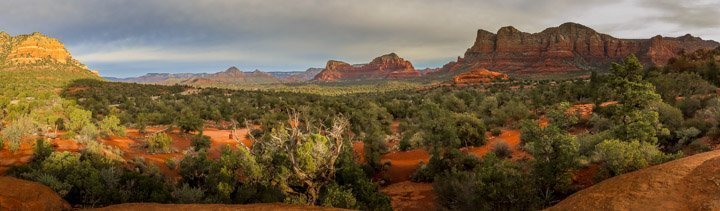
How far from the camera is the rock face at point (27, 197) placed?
7.71 m

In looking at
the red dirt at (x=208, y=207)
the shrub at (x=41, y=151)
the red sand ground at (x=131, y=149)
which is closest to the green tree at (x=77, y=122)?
the red sand ground at (x=131, y=149)

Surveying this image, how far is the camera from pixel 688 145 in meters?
14.0

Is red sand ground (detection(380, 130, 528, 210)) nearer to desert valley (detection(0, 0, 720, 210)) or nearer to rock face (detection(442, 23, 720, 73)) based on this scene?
desert valley (detection(0, 0, 720, 210))

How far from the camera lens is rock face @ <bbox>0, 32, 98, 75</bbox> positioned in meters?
74.4

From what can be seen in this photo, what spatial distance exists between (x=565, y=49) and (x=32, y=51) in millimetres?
152020

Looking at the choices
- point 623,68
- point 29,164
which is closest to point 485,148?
point 623,68

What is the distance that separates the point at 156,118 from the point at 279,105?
557 inches

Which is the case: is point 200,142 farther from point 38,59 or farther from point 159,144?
point 38,59

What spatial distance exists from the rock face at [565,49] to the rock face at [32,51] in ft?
417

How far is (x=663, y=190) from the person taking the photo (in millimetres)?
6945

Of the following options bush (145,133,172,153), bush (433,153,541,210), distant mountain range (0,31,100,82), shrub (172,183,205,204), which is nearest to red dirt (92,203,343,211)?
shrub (172,183,205,204)

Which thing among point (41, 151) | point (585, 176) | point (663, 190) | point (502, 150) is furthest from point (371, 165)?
point (41, 151)

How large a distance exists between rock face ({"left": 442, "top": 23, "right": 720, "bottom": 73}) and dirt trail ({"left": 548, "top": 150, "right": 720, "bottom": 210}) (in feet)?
409

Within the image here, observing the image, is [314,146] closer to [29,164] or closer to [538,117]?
[29,164]
